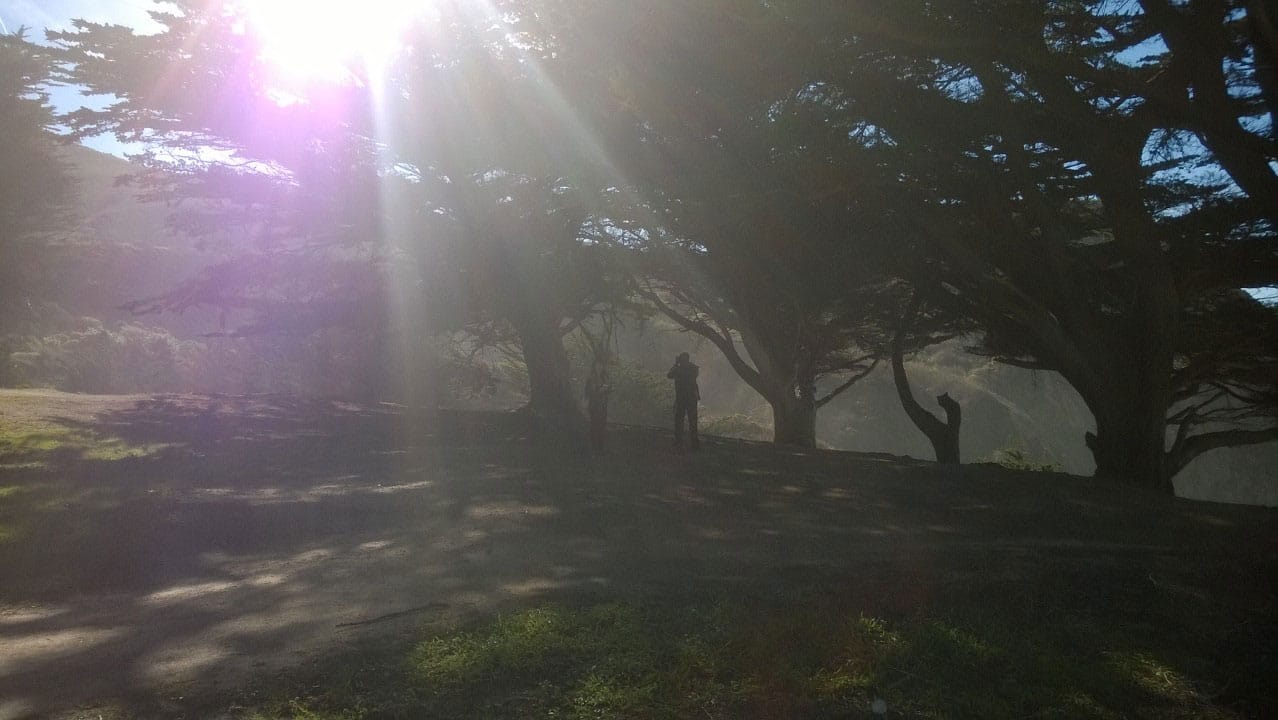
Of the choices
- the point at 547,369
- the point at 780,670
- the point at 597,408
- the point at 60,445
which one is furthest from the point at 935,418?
the point at 780,670

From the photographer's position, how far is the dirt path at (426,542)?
5.54 meters

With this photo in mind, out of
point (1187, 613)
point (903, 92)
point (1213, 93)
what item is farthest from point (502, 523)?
point (1213, 93)

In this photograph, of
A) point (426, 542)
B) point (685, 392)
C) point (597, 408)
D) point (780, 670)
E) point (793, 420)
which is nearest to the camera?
point (780, 670)

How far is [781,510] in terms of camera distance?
33.0ft

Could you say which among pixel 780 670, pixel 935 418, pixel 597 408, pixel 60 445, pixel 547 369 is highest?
pixel 547 369

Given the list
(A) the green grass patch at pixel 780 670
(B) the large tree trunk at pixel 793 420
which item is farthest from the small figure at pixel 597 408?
(B) the large tree trunk at pixel 793 420

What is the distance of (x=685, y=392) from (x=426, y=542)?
7.58 metres

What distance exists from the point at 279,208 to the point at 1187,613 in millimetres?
17347

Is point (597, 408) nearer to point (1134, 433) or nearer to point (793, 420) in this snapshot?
Result: point (1134, 433)

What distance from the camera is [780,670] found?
479 centimetres

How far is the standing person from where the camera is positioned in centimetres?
1500

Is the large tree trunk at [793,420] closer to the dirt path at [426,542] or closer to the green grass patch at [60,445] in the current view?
the dirt path at [426,542]

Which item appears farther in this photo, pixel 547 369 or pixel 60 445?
pixel 547 369

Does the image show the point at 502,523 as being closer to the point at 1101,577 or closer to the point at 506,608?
the point at 506,608
